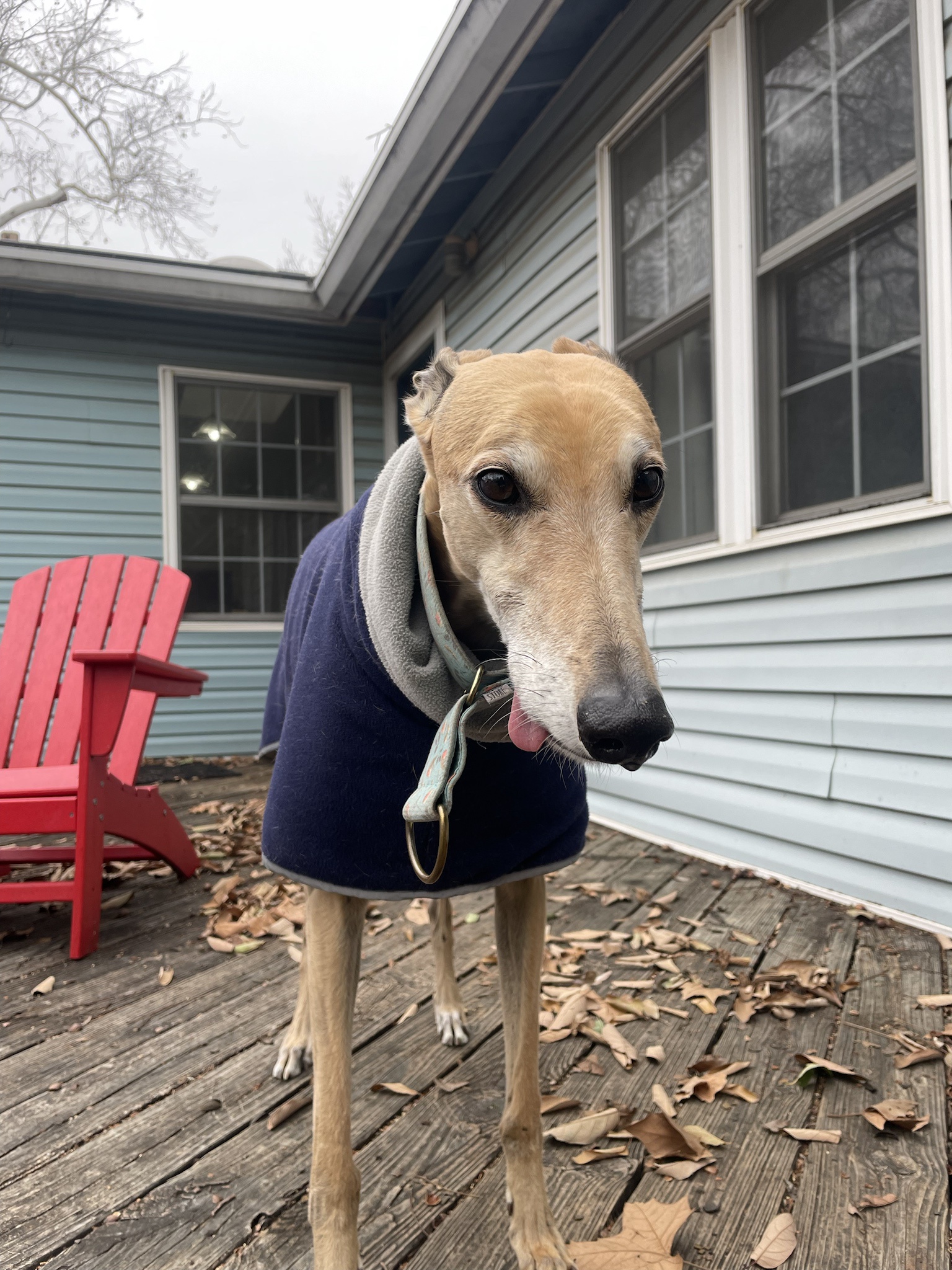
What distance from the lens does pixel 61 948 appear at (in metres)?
2.44

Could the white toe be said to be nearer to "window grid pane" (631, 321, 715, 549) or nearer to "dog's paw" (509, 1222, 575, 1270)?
"dog's paw" (509, 1222, 575, 1270)

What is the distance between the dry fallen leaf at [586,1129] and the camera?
143 cm

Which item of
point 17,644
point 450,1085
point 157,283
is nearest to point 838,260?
point 450,1085

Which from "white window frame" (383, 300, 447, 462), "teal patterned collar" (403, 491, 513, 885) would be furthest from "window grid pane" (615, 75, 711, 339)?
"teal patterned collar" (403, 491, 513, 885)

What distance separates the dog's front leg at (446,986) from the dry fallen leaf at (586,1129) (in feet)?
1.29

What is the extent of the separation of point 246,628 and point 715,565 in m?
4.14

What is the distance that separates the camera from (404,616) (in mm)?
1179

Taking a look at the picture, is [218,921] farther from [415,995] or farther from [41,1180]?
[41,1180]

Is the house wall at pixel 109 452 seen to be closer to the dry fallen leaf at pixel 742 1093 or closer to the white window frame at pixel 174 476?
the white window frame at pixel 174 476

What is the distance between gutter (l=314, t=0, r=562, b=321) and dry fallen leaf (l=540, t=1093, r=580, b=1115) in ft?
12.9

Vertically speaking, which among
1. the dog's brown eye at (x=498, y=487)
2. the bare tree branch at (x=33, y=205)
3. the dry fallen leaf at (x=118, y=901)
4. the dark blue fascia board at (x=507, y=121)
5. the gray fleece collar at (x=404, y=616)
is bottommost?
the dry fallen leaf at (x=118, y=901)

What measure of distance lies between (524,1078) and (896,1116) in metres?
0.76

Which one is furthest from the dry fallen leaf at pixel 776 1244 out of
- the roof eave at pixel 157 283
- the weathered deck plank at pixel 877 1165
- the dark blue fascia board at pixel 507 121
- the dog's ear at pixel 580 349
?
the roof eave at pixel 157 283

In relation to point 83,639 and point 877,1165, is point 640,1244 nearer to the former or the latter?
point 877,1165
